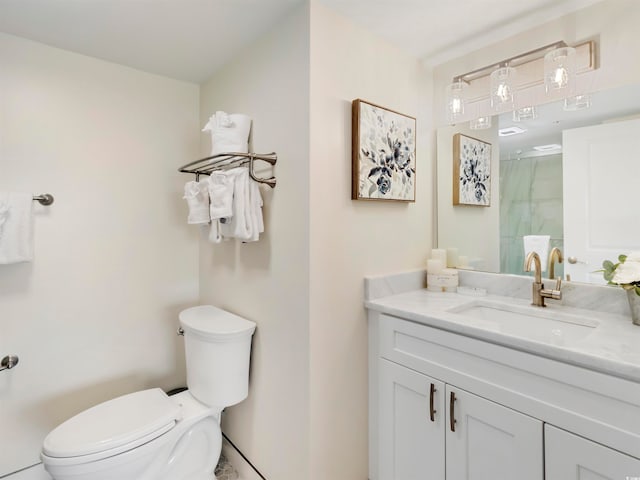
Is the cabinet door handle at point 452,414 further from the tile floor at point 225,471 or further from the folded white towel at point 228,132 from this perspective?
the folded white towel at point 228,132

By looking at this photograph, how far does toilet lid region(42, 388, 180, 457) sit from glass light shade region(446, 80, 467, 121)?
1.94 metres

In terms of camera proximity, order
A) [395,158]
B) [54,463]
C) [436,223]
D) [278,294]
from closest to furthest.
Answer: [54,463] → [278,294] → [395,158] → [436,223]

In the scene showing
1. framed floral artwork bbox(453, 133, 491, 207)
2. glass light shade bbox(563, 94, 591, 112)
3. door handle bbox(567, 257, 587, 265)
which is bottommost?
door handle bbox(567, 257, 587, 265)

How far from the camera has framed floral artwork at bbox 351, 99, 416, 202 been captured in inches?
→ 56.1

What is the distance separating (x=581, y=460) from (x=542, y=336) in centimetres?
33

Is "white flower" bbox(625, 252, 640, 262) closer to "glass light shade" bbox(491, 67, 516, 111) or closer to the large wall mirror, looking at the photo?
the large wall mirror

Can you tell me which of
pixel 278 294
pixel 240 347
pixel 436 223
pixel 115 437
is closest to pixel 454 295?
pixel 436 223

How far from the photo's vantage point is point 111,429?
1.32 meters

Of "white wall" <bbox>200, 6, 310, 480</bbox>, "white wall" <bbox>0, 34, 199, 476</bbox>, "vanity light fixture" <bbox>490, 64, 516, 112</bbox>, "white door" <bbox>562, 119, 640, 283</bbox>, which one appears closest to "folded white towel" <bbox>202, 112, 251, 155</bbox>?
"white wall" <bbox>200, 6, 310, 480</bbox>

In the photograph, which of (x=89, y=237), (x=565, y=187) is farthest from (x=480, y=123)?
(x=89, y=237)

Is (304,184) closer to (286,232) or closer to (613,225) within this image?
(286,232)

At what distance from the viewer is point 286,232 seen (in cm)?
140

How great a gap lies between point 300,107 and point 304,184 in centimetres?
31

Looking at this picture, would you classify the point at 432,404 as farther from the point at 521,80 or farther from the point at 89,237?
the point at 89,237
